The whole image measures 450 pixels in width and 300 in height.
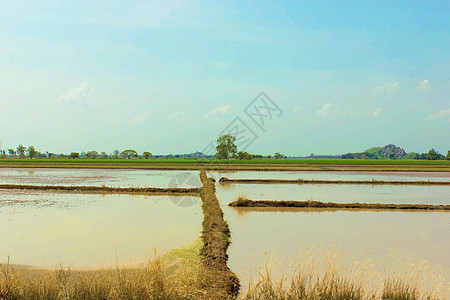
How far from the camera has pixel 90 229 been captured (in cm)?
767

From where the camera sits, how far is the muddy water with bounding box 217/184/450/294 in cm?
596

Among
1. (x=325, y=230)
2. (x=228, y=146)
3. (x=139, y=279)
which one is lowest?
(x=325, y=230)

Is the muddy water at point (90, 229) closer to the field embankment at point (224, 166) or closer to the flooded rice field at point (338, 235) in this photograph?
the flooded rice field at point (338, 235)

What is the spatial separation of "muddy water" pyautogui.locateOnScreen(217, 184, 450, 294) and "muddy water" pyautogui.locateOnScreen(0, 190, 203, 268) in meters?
1.40

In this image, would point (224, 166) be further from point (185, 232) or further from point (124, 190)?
point (185, 232)

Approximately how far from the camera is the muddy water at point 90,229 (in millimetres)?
5852

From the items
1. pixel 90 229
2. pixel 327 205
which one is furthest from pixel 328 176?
pixel 90 229

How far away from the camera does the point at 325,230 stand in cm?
802

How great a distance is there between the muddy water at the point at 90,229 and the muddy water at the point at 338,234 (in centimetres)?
140

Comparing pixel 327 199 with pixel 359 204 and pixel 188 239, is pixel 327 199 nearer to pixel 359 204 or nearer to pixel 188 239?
pixel 359 204

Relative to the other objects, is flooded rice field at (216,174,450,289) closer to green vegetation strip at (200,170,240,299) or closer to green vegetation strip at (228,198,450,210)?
green vegetation strip at (200,170,240,299)

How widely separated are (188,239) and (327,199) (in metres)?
7.89

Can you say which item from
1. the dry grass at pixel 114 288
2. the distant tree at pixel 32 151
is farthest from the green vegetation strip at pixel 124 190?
the distant tree at pixel 32 151

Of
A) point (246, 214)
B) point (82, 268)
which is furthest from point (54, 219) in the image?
point (246, 214)
